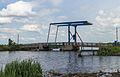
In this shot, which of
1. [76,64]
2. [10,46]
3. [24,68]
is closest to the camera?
[24,68]

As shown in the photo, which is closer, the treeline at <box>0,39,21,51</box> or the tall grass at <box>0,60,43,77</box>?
the tall grass at <box>0,60,43,77</box>

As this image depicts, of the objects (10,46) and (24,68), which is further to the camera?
(10,46)

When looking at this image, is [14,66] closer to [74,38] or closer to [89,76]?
[89,76]

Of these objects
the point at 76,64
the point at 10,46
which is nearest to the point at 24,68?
the point at 76,64

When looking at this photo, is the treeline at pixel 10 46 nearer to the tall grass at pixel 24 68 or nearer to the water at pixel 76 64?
the water at pixel 76 64

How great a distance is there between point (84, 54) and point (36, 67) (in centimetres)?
7689

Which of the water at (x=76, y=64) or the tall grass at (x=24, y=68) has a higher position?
the tall grass at (x=24, y=68)

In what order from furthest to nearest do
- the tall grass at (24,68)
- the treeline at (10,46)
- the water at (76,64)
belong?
the treeline at (10,46)
the water at (76,64)
the tall grass at (24,68)

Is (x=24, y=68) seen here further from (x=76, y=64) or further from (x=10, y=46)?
(x=10, y=46)

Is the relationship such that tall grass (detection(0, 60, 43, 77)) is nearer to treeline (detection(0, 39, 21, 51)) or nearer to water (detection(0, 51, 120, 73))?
water (detection(0, 51, 120, 73))

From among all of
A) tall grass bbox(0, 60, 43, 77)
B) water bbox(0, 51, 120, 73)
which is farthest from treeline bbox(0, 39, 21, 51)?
tall grass bbox(0, 60, 43, 77)

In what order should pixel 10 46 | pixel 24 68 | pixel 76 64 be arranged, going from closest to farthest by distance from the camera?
pixel 24 68 < pixel 76 64 < pixel 10 46

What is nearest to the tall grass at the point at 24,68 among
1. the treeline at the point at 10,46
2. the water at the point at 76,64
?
the water at the point at 76,64

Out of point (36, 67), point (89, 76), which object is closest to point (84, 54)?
point (89, 76)
